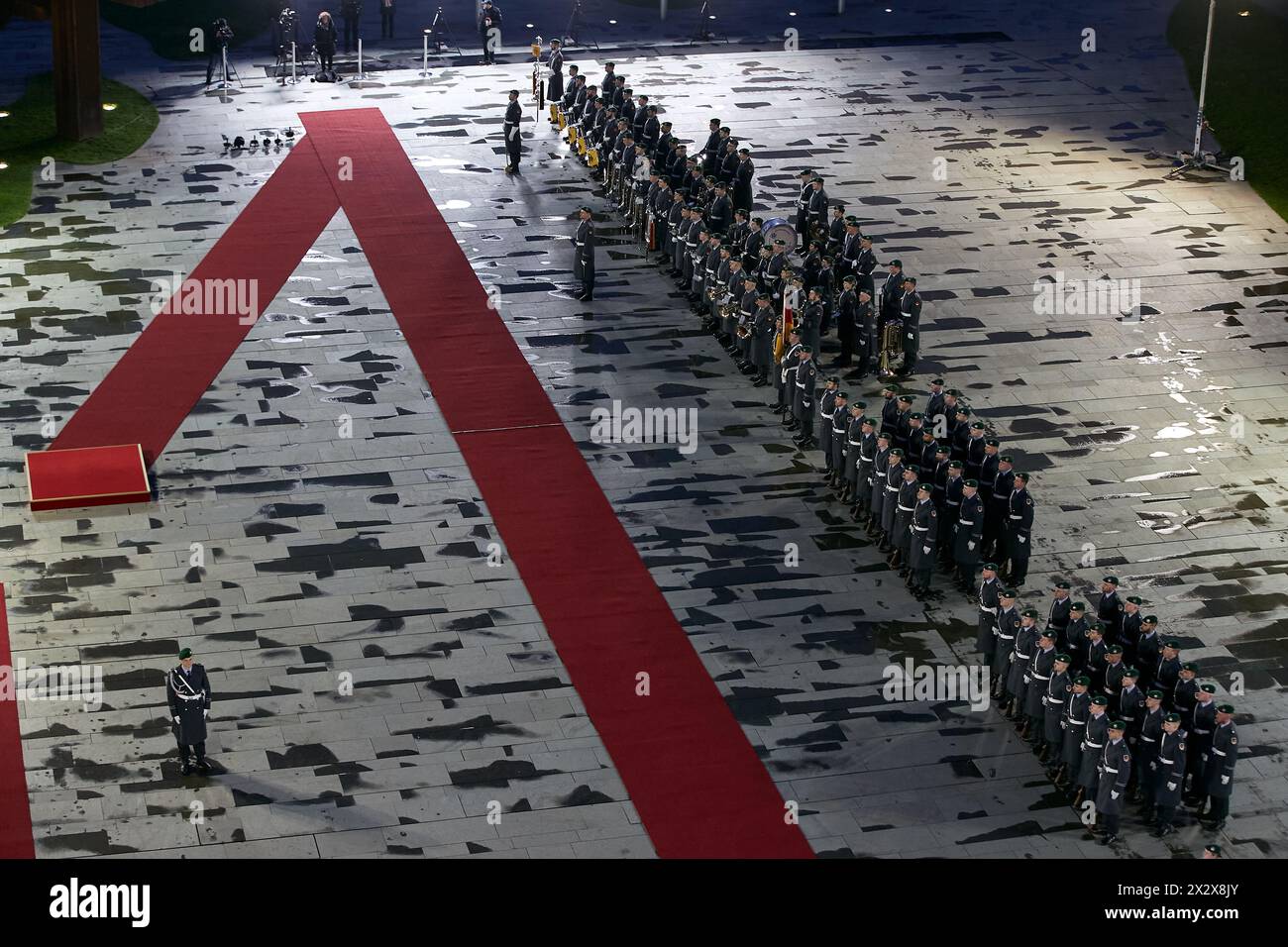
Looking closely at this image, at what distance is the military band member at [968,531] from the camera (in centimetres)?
2420

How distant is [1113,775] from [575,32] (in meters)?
33.3

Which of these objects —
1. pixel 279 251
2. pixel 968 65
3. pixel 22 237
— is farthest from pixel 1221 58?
pixel 22 237

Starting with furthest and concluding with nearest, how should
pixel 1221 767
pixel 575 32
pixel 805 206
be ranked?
pixel 575 32, pixel 805 206, pixel 1221 767

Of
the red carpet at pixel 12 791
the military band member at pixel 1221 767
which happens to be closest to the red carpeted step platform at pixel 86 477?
the red carpet at pixel 12 791

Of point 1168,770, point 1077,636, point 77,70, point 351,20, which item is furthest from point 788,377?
point 351,20

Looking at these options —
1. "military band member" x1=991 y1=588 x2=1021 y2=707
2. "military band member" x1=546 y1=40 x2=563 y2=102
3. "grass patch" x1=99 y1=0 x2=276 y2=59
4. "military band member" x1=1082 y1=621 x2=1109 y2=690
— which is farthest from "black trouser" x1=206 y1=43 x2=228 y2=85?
"military band member" x1=1082 y1=621 x2=1109 y2=690

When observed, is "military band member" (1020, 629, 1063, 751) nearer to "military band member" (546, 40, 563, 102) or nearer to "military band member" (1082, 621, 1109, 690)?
"military band member" (1082, 621, 1109, 690)

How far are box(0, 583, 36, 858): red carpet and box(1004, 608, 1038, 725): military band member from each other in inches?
427

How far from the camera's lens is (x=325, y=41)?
145 ft

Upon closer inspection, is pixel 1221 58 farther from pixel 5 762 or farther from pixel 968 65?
pixel 5 762

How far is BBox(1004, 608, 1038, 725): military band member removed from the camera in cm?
2141

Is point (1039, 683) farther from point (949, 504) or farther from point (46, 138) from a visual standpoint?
point (46, 138)

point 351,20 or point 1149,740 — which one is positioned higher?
point 351,20

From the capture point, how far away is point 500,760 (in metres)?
21.2
